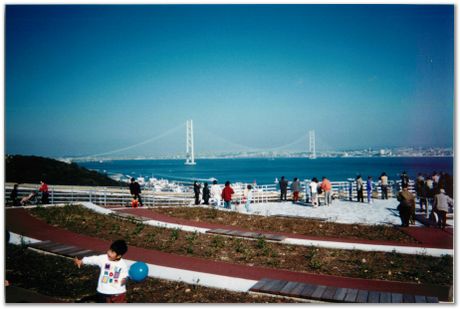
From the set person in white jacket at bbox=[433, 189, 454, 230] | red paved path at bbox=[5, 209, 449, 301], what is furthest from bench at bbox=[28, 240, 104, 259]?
person in white jacket at bbox=[433, 189, 454, 230]

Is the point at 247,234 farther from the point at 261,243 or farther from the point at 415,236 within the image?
the point at 415,236

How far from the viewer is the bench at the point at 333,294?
5.97m

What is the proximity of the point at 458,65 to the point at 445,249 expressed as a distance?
461 cm

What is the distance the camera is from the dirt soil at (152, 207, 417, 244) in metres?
10.9

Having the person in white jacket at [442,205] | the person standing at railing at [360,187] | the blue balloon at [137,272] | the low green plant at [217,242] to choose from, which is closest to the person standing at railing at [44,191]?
the low green plant at [217,242]

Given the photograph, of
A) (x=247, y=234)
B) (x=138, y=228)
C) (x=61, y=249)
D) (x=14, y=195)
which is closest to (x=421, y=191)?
(x=247, y=234)

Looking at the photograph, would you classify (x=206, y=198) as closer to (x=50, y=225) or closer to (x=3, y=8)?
(x=50, y=225)

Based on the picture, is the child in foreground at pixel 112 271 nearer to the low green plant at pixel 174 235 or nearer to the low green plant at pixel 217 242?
the low green plant at pixel 217 242

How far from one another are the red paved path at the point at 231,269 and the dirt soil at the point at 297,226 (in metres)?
3.79

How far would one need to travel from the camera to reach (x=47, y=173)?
30172mm

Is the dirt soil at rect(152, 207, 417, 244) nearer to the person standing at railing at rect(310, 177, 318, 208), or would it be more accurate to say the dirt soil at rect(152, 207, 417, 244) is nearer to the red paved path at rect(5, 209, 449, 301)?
the red paved path at rect(5, 209, 449, 301)

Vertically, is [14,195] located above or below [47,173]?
below

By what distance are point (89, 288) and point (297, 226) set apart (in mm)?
7347

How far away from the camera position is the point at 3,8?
346 inches
